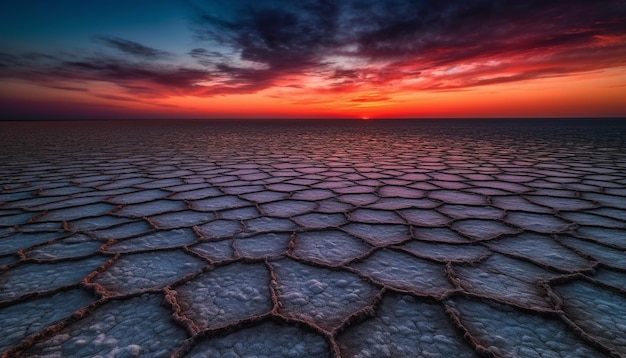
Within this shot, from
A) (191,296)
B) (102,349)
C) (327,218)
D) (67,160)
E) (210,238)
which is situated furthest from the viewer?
(67,160)

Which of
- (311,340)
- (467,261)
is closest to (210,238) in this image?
(311,340)

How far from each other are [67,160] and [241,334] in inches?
177

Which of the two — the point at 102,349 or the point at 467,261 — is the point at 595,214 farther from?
the point at 102,349

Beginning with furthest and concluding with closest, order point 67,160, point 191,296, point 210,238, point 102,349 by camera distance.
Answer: point 67,160
point 210,238
point 191,296
point 102,349

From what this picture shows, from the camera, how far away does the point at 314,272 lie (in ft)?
3.84

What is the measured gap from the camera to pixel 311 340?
32.1 inches

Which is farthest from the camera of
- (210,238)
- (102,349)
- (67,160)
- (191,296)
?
(67,160)

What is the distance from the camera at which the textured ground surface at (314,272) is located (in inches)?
32.2

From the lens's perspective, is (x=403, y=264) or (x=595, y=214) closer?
(x=403, y=264)

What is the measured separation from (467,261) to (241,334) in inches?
34.3

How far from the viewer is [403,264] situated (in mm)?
1236

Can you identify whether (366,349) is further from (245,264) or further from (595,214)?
(595,214)

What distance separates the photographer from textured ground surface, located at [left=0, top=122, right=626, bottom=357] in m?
0.82

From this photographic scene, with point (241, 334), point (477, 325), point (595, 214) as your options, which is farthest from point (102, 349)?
point (595, 214)
